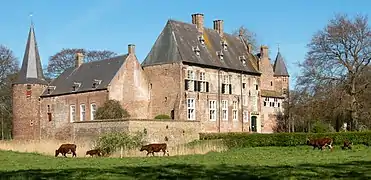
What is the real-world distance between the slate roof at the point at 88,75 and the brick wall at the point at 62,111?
45cm

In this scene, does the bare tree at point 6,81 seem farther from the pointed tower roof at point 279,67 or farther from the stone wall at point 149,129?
the pointed tower roof at point 279,67

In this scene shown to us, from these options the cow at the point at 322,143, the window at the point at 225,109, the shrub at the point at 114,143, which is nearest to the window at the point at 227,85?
the window at the point at 225,109

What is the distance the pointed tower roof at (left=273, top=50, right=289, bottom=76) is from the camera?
51.2 m

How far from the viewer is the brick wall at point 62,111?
38750 millimetres

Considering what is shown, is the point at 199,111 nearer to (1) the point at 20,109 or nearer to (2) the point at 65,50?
(1) the point at 20,109

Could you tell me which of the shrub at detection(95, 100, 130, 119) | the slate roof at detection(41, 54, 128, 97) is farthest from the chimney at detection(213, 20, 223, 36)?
the shrub at detection(95, 100, 130, 119)

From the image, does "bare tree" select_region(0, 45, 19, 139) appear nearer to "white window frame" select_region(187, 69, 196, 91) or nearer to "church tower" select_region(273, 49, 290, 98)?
"white window frame" select_region(187, 69, 196, 91)

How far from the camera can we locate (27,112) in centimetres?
4347

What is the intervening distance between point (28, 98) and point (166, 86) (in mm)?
11905

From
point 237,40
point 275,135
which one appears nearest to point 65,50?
point 237,40

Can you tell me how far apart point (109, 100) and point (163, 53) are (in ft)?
18.9

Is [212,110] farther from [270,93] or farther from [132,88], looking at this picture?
[270,93]

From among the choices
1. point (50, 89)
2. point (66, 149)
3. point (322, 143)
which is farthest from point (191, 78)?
point (66, 149)

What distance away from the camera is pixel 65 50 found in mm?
60531
